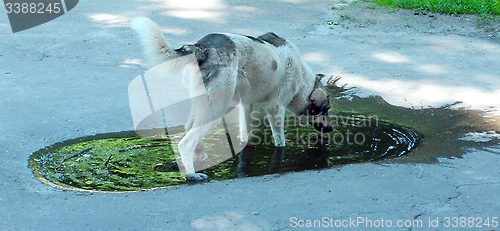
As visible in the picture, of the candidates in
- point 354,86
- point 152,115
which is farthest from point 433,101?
point 152,115

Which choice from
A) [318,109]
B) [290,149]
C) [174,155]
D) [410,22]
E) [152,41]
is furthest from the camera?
[410,22]

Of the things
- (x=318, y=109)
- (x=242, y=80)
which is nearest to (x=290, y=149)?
(x=318, y=109)

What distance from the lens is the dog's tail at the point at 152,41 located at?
12.4ft

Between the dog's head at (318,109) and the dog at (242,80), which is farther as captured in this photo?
the dog's head at (318,109)

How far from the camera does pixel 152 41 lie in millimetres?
3836

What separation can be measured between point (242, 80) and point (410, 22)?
7053mm

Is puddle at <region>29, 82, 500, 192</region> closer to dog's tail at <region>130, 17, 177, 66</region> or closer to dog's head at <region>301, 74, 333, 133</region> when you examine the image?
dog's head at <region>301, 74, 333, 133</region>

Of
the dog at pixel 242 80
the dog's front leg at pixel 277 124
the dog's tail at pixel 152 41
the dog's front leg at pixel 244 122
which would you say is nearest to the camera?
the dog's tail at pixel 152 41

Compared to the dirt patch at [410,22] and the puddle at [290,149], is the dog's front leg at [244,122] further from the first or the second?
the dirt patch at [410,22]

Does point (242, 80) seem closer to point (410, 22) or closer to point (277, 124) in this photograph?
point (277, 124)

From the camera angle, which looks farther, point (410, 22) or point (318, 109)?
point (410, 22)

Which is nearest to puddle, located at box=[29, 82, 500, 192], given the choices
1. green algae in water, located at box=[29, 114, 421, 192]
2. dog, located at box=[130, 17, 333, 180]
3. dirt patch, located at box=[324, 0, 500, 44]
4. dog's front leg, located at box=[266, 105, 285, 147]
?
green algae in water, located at box=[29, 114, 421, 192]

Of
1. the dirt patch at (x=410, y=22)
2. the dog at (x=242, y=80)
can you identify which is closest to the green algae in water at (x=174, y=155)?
the dog at (x=242, y=80)

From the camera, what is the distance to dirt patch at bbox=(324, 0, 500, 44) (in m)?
9.52
